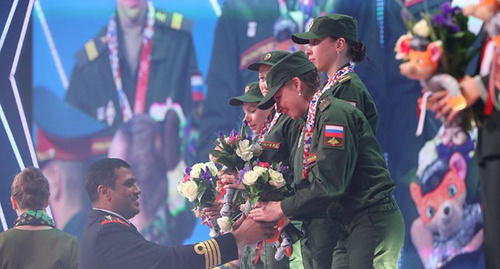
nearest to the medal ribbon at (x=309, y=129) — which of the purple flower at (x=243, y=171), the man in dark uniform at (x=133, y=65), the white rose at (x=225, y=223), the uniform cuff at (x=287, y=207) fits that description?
the uniform cuff at (x=287, y=207)

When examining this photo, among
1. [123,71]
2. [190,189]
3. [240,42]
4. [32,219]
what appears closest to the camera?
[190,189]

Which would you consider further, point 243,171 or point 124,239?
point 124,239

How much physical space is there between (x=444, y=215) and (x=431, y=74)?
4257 mm

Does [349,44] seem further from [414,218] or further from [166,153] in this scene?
[166,153]

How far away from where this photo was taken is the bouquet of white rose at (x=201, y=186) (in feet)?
14.1

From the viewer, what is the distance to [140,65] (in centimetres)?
762

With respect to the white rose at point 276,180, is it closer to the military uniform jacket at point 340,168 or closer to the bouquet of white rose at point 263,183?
the bouquet of white rose at point 263,183

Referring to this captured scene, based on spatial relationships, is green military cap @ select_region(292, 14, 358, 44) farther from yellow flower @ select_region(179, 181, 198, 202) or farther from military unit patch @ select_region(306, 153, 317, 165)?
yellow flower @ select_region(179, 181, 198, 202)

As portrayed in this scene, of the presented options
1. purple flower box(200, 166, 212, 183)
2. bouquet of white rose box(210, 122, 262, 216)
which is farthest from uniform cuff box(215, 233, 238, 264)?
bouquet of white rose box(210, 122, 262, 216)

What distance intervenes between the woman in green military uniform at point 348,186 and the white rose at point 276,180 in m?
0.16

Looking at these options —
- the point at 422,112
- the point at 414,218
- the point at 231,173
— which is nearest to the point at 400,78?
the point at 414,218

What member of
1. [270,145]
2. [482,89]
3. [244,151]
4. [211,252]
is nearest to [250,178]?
[244,151]

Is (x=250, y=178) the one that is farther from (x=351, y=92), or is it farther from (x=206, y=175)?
(x=206, y=175)

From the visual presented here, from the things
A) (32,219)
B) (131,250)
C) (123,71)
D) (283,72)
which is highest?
(283,72)
